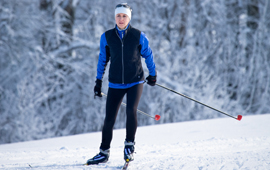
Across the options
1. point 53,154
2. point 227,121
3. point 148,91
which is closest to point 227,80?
point 148,91

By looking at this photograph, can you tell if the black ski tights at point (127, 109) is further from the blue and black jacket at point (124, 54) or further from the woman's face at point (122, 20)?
the woman's face at point (122, 20)

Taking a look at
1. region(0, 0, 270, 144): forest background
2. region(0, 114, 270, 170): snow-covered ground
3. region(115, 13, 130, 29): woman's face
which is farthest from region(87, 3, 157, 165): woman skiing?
region(0, 0, 270, 144): forest background

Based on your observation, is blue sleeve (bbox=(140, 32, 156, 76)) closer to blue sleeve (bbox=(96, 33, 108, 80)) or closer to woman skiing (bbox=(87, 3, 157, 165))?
woman skiing (bbox=(87, 3, 157, 165))

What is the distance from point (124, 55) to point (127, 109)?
0.55 m

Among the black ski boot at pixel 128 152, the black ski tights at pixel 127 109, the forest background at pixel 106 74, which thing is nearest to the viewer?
the black ski boot at pixel 128 152

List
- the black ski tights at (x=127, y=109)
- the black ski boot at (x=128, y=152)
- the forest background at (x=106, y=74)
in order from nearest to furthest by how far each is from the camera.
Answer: the black ski boot at (x=128, y=152) < the black ski tights at (x=127, y=109) < the forest background at (x=106, y=74)

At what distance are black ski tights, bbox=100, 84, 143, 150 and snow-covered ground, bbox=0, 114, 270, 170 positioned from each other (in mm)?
298

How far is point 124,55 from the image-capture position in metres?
3.06

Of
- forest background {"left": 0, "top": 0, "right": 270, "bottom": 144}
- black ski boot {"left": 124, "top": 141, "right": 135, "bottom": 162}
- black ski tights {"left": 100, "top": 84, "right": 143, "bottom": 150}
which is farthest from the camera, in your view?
forest background {"left": 0, "top": 0, "right": 270, "bottom": 144}

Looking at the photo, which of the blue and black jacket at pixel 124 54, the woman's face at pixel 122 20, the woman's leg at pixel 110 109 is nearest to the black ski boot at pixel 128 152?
the woman's leg at pixel 110 109

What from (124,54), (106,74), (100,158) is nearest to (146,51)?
(124,54)

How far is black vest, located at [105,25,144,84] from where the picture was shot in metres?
3.06

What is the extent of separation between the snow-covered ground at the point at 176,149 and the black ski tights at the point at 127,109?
298 mm

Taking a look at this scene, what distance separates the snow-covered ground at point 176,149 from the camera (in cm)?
300
